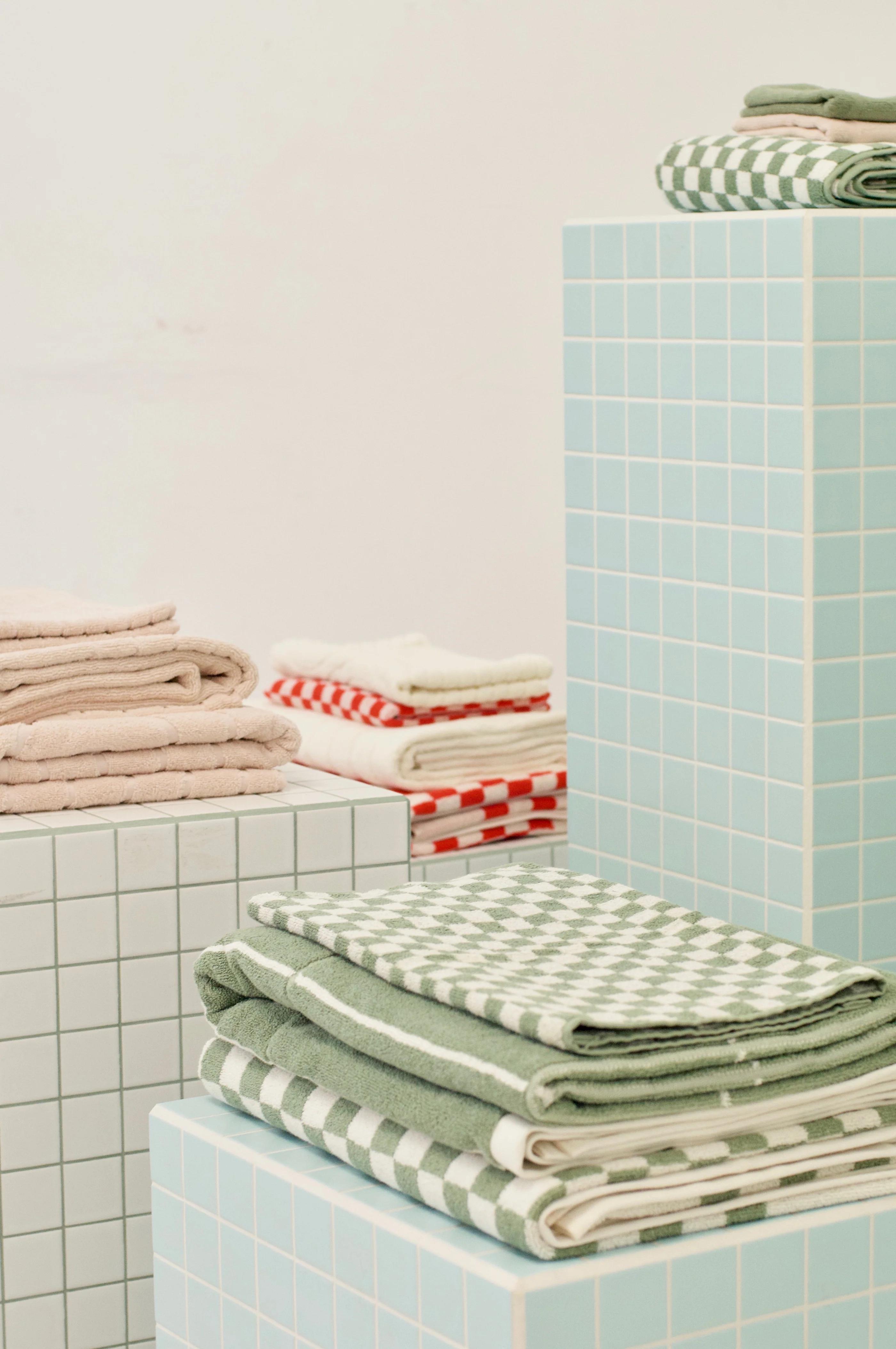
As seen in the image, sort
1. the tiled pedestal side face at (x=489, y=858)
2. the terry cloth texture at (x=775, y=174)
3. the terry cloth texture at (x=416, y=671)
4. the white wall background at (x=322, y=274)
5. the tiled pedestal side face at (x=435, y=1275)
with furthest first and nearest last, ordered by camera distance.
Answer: the white wall background at (x=322, y=274) < the terry cloth texture at (x=416, y=671) < the tiled pedestal side face at (x=489, y=858) < the terry cloth texture at (x=775, y=174) < the tiled pedestal side face at (x=435, y=1275)

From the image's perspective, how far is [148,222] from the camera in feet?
8.98

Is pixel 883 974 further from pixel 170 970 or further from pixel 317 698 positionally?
pixel 317 698

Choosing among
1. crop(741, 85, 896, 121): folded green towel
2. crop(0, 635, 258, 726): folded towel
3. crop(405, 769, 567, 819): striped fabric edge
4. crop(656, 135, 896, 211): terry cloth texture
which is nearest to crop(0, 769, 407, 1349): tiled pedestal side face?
crop(0, 635, 258, 726): folded towel

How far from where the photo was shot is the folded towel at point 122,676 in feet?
5.74

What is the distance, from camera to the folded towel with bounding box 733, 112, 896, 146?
1677 millimetres

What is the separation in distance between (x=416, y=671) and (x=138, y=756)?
2.08 feet

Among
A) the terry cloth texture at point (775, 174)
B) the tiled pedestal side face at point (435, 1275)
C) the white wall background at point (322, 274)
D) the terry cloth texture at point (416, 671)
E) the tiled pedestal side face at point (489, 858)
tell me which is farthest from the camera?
the white wall background at point (322, 274)

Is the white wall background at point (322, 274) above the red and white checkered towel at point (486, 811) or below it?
above

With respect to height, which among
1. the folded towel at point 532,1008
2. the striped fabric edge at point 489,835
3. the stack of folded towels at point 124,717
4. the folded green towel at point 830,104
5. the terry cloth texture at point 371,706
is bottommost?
the striped fabric edge at point 489,835

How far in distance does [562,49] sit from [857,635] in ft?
5.56

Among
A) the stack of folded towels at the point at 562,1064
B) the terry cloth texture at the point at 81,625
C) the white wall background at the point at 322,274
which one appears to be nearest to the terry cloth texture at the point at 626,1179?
the stack of folded towels at the point at 562,1064

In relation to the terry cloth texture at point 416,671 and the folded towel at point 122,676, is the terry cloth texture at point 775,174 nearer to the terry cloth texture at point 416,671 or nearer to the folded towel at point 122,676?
the folded towel at point 122,676

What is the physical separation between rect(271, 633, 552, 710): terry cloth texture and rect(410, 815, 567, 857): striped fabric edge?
0.58 ft

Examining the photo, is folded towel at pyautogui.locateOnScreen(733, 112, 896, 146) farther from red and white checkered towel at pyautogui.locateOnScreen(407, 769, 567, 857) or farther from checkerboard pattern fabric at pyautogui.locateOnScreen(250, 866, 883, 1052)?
red and white checkered towel at pyautogui.locateOnScreen(407, 769, 567, 857)
